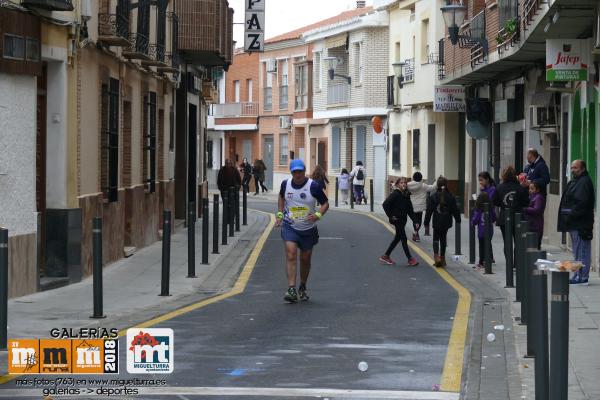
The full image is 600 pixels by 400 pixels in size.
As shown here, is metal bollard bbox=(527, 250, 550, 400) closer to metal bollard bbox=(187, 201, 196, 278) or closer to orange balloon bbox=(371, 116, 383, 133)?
metal bollard bbox=(187, 201, 196, 278)

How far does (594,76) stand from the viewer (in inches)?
810

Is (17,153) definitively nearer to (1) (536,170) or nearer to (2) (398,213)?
(2) (398,213)

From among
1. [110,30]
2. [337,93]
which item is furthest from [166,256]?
[337,93]

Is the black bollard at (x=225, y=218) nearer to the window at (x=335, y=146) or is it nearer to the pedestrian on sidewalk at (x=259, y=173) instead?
the window at (x=335, y=146)

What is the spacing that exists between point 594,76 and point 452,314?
7497 millimetres

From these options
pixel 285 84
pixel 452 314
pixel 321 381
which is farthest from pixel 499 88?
pixel 285 84

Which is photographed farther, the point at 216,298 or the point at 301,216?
the point at 216,298

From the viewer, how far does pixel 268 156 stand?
67.9 m

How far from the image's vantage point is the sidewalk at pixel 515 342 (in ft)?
31.4

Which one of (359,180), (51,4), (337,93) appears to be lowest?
(359,180)

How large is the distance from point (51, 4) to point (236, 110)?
54611 millimetres

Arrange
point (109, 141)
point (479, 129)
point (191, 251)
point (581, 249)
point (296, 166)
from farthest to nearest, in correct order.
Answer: point (479, 129), point (109, 141), point (191, 251), point (581, 249), point (296, 166)

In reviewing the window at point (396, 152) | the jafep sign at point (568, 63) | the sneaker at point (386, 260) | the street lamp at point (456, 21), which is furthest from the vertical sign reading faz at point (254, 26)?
the jafep sign at point (568, 63)

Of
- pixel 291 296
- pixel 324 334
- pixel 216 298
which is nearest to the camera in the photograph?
pixel 324 334
